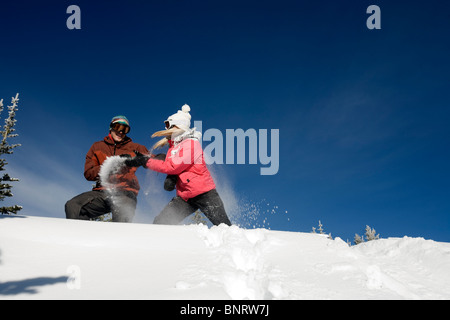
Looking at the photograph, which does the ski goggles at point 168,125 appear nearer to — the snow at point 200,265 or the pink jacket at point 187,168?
the pink jacket at point 187,168

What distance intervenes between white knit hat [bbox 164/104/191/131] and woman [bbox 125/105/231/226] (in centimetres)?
44

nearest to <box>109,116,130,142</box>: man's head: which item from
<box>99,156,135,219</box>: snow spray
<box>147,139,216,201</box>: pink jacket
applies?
<box>99,156,135,219</box>: snow spray

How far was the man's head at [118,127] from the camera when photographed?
5.96 m

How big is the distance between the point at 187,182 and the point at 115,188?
4.73 ft

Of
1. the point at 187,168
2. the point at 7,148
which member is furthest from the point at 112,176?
the point at 7,148

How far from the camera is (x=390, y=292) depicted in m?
2.17

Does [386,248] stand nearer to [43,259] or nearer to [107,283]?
[107,283]

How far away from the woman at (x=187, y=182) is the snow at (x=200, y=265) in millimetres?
1408

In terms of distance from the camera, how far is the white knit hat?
587 cm

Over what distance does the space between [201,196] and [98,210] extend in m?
2.02

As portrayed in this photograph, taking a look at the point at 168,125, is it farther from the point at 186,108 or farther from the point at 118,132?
the point at 118,132

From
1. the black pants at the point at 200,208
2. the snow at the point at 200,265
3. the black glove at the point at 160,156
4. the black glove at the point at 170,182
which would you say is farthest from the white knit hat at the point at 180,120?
the snow at the point at 200,265

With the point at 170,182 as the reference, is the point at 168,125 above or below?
above

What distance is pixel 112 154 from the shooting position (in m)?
5.90
